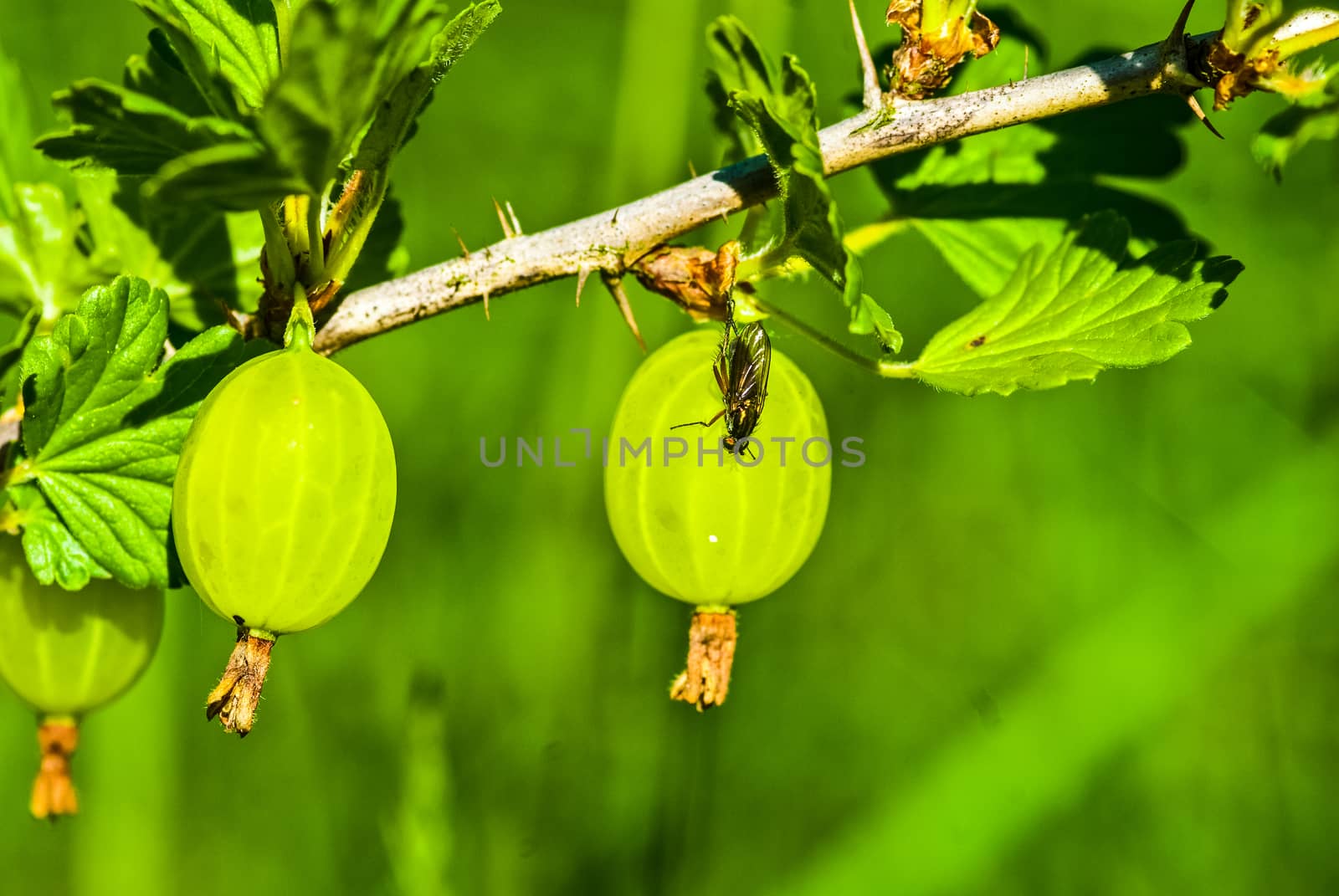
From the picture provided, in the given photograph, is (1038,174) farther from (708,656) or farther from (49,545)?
(49,545)

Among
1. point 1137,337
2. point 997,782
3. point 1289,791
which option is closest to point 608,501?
point 1137,337

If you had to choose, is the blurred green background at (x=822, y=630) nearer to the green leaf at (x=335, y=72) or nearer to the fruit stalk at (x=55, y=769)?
the fruit stalk at (x=55, y=769)

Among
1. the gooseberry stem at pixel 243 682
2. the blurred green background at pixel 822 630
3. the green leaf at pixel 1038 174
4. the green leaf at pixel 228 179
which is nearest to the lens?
the green leaf at pixel 228 179

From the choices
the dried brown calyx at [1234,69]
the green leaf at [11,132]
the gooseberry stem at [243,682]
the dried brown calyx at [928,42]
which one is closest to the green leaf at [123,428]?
the gooseberry stem at [243,682]

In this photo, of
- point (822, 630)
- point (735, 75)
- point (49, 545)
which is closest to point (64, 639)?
point (49, 545)

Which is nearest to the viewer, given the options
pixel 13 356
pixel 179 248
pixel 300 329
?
pixel 300 329

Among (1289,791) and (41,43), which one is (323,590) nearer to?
(41,43)
